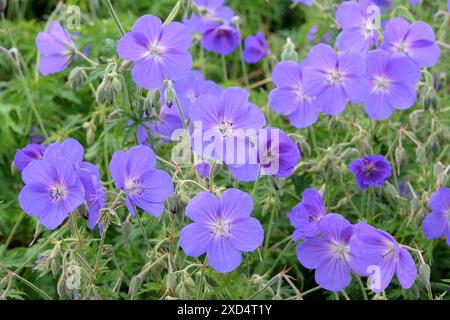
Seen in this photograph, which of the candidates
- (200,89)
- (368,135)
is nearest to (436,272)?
(368,135)

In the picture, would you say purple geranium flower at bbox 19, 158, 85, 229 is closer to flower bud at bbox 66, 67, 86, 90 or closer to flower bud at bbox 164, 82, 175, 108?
flower bud at bbox 164, 82, 175, 108

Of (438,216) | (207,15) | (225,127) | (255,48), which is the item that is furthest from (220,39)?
(438,216)

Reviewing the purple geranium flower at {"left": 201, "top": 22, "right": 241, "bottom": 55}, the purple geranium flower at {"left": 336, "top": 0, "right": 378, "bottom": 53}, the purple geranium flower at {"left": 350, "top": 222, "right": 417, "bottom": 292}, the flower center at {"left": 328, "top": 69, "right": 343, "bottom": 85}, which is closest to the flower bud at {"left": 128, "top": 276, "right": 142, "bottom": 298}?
the purple geranium flower at {"left": 350, "top": 222, "right": 417, "bottom": 292}

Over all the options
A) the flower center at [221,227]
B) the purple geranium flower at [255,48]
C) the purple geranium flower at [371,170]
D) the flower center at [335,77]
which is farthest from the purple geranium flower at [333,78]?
the purple geranium flower at [255,48]

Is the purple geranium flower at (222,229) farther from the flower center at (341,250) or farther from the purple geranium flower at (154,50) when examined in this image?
the purple geranium flower at (154,50)
